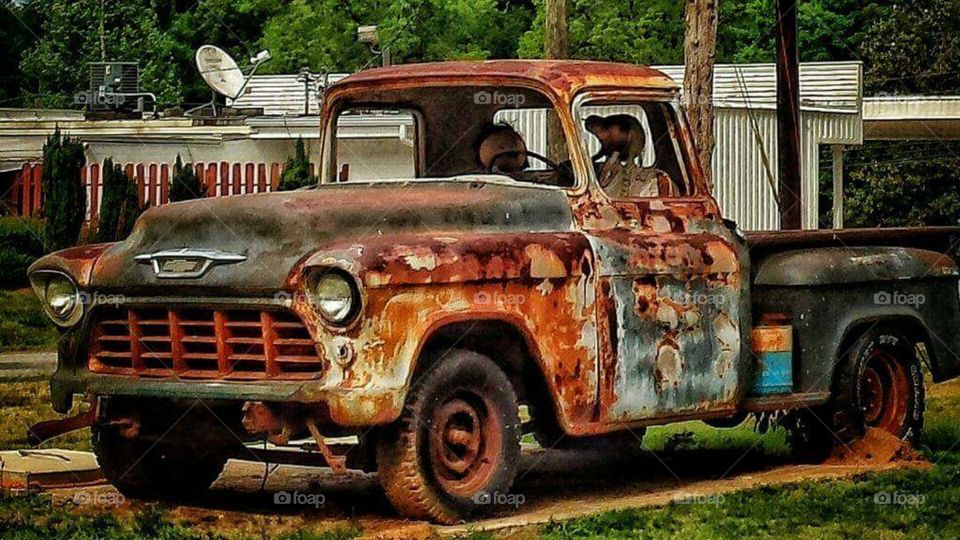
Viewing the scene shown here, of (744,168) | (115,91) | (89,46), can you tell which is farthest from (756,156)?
(89,46)

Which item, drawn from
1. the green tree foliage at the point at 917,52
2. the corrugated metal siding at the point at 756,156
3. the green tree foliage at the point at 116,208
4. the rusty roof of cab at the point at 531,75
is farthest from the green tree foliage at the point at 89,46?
the rusty roof of cab at the point at 531,75

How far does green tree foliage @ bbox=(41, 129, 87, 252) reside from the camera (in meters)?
30.7

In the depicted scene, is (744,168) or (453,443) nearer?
(453,443)

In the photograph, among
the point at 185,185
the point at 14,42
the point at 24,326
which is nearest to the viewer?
the point at 24,326

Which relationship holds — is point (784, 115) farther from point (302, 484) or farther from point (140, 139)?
point (140, 139)

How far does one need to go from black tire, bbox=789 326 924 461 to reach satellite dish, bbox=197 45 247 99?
27.6 m

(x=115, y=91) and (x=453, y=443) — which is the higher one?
(x=115, y=91)

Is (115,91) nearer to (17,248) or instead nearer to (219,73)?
(219,73)

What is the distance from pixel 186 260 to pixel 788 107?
14398 millimetres

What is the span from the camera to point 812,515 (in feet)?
33.5

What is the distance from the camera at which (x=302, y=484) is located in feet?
38.5

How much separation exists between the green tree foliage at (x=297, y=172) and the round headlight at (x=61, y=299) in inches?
764

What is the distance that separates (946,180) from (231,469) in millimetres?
46812

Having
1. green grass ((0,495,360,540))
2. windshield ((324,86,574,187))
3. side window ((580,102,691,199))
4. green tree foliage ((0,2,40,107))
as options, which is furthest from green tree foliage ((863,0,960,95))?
green grass ((0,495,360,540))
